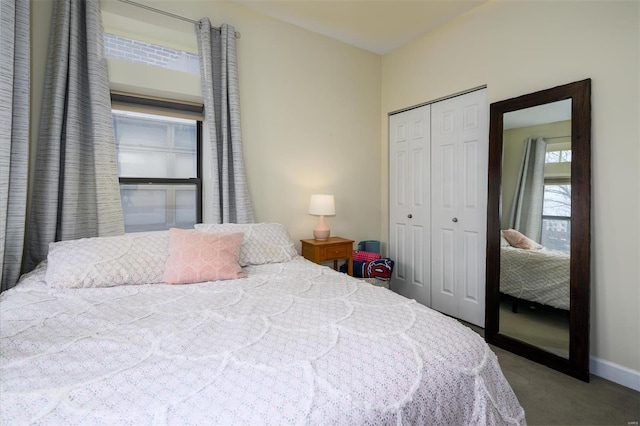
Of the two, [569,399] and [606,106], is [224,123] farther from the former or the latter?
[569,399]

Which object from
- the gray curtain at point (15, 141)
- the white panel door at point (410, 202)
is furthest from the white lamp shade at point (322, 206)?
the gray curtain at point (15, 141)

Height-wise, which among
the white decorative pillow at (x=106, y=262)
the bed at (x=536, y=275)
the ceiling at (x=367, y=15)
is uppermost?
the ceiling at (x=367, y=15)

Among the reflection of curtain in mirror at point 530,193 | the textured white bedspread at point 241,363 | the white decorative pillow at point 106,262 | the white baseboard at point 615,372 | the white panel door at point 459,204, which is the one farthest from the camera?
the white panel door at point 459,204

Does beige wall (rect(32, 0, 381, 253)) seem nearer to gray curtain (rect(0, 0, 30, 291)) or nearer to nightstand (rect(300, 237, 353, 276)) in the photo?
nightstand (rect(300, 237, 353, 276))

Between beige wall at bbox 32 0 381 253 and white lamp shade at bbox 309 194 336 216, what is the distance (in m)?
0.22

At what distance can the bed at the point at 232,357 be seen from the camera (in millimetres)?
776

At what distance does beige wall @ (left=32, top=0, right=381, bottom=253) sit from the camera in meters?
2.87

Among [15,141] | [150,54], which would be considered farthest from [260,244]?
[150,54]

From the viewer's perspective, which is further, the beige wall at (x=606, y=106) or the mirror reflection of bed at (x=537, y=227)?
the mirror reflection of bed at (x=537, y=227)

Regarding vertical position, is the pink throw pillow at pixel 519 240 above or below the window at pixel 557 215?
below

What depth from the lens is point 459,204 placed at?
301 cm

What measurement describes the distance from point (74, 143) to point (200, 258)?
1.19 metres

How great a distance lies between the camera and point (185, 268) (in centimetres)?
184

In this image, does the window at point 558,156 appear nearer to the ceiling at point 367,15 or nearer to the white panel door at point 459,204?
the white panel door at point 459,204
